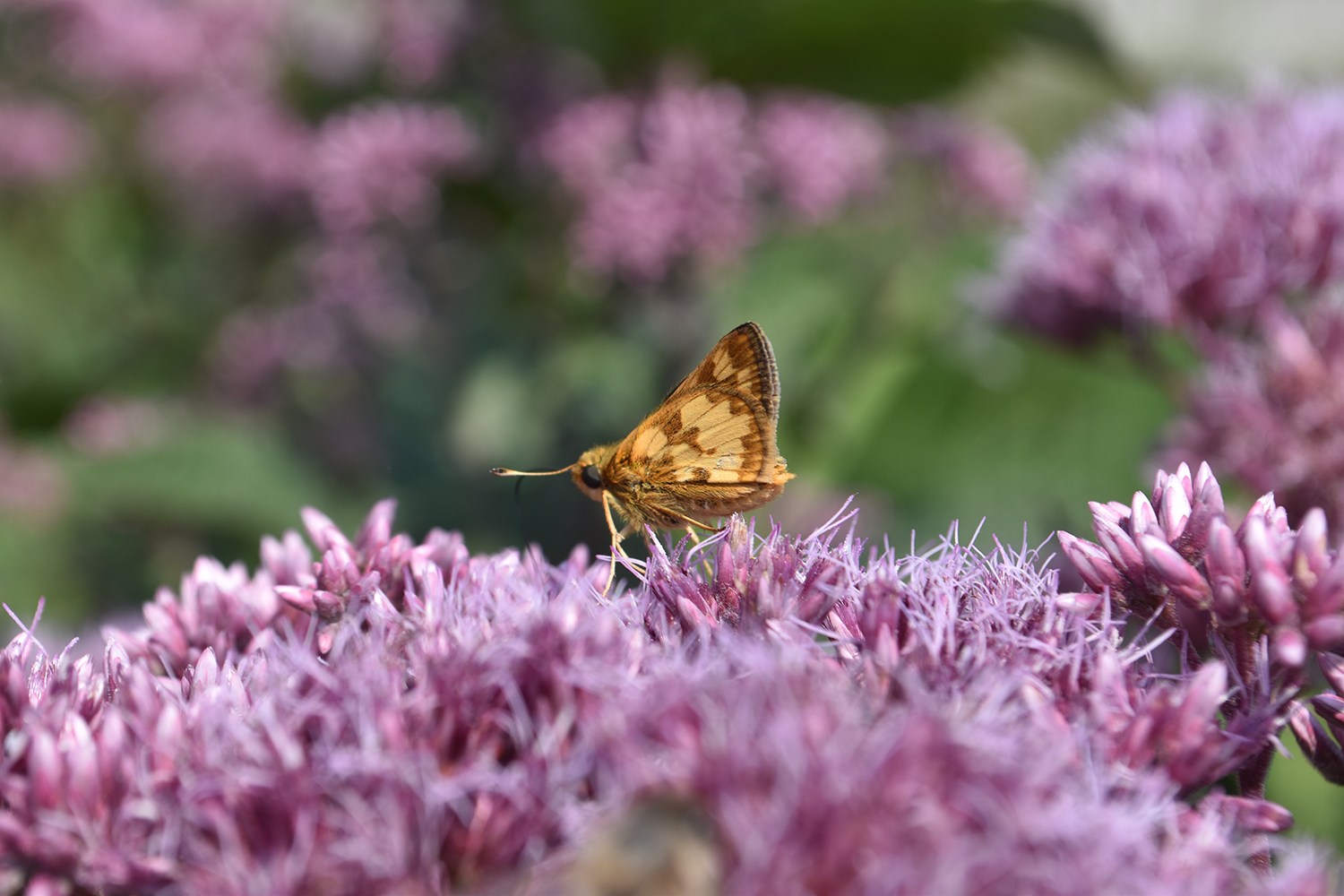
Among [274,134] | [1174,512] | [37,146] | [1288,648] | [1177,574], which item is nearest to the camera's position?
[1288,648]

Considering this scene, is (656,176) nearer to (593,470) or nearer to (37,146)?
(593,470)

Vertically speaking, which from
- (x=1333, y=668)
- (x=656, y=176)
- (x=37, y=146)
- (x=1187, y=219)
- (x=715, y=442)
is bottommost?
(x=1333, y=668)

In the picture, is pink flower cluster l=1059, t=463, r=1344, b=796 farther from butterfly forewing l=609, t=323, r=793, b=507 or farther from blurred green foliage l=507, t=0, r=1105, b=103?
blurred green foliage l=507, t=0, r=1105, b=103

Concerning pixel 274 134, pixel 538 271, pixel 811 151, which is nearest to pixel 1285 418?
pixel 811 151

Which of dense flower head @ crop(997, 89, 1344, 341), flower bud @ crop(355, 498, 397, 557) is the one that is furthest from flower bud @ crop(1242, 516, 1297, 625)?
dense flower head @ crop(997, 89, 1344, 341)

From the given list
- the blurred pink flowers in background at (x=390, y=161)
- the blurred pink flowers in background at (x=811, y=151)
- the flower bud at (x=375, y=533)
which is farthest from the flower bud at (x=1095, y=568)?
the blurred pink flowers in background at (x=390, y=161)

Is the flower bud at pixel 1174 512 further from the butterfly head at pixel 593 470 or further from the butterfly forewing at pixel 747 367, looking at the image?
the butterfly head at pixel 593 470
